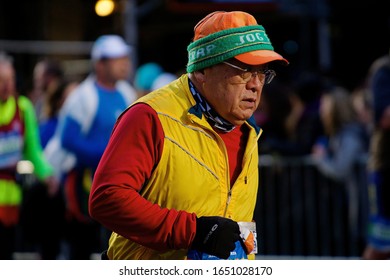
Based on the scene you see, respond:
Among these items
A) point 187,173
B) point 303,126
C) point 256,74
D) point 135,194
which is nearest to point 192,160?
point 187,173

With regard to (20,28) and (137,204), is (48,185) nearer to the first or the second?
(137,204)

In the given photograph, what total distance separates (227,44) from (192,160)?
1.50 feet

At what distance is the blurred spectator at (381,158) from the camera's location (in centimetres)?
806

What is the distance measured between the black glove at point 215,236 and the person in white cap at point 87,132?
4544mm

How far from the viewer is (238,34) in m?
4.18

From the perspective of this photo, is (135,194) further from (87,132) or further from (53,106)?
(53,106)

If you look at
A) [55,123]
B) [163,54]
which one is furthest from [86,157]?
[163,54]

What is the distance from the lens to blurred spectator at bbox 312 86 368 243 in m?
10.2

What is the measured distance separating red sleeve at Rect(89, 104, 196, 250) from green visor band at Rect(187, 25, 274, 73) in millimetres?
310

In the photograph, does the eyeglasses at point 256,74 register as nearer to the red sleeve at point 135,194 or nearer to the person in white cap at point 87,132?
the red sleeve at point 135,194

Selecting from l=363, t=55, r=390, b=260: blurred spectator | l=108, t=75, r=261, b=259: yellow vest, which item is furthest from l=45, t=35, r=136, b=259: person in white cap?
l=108, t=75, r=261, b=259: yellow vest

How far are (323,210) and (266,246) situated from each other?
2.43 feet

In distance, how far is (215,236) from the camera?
4.09m

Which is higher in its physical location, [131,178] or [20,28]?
[20,28]
